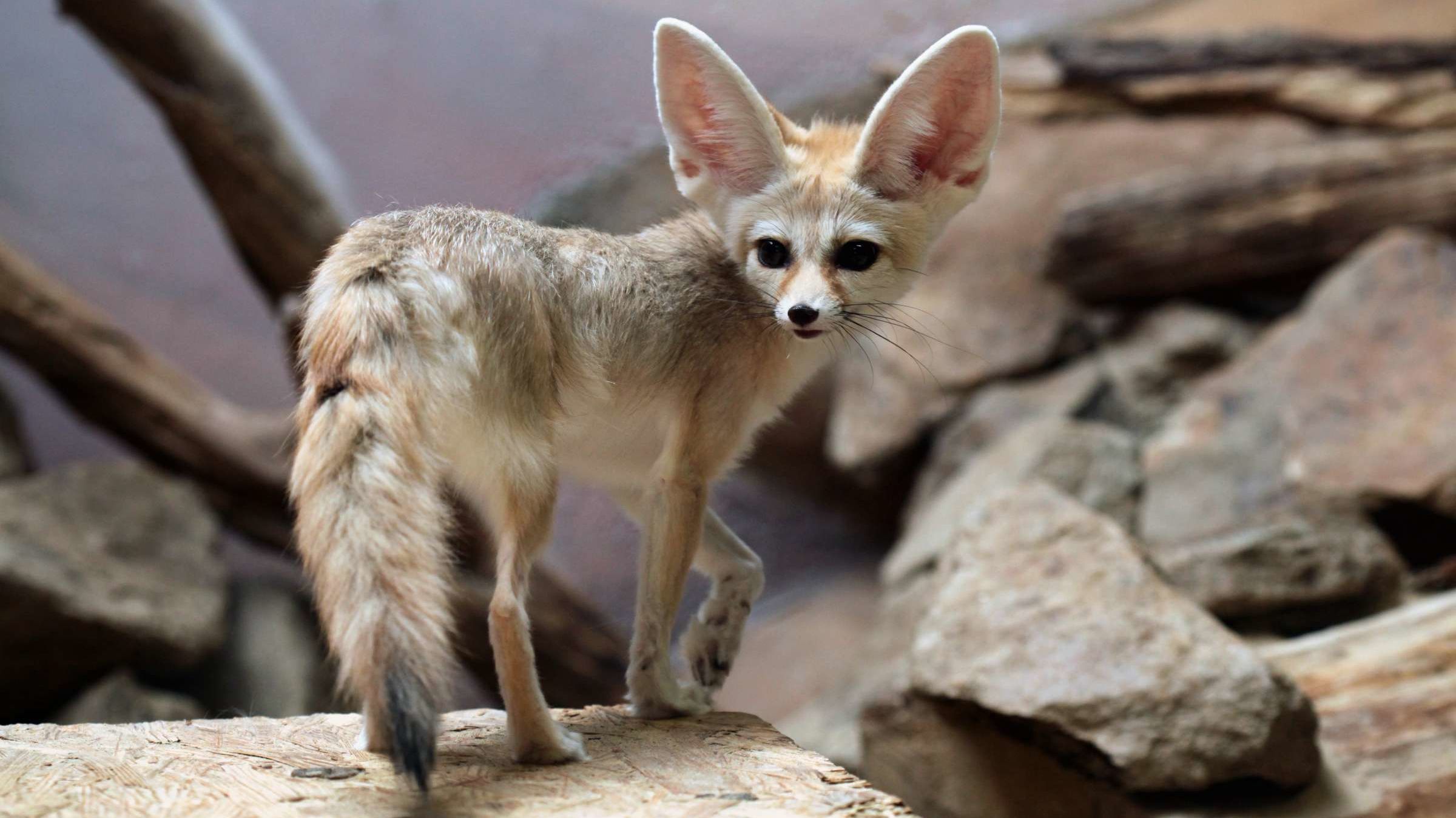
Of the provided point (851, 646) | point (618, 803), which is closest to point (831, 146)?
point (618, 803)

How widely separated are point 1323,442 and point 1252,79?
7.72 ft

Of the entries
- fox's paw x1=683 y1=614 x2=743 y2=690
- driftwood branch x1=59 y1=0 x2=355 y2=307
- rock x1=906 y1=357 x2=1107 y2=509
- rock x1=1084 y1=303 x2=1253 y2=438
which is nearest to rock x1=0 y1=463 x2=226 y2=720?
driftwood branch x1=59 y1=0 x2=355 y2=307

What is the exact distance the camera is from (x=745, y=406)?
273 cm

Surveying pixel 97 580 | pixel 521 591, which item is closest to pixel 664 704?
pixel 521 591

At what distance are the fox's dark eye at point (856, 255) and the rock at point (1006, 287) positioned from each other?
3.68m

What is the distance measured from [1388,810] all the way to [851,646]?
341cm

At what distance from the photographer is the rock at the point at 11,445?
505 centimetres

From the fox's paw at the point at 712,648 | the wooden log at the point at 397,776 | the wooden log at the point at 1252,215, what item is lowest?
the wooden log at the point at 397,776

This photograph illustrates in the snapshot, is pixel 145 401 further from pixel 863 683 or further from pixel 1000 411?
pixel 1000 411

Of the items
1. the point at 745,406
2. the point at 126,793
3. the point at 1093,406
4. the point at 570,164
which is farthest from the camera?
the point at 1093,406

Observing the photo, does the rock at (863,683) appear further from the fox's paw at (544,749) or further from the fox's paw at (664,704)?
the fox's paw at (544,749)

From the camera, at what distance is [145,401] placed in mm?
5344

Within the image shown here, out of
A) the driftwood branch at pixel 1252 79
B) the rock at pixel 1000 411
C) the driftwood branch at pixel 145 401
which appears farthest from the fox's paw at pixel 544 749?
the driftwood branch at pixel 1252 79

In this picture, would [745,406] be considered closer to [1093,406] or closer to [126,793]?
[126,793]
